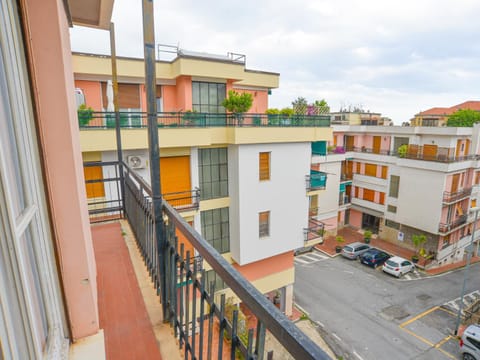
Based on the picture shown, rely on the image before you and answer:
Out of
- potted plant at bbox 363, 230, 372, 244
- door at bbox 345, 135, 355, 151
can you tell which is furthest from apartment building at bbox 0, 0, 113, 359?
door at bbox 345, 135, 355, 151

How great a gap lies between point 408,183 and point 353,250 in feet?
17.9

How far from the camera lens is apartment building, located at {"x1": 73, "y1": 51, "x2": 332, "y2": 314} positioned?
855 centimetres

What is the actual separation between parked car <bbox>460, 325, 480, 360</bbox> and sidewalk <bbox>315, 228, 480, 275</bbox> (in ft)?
21.4

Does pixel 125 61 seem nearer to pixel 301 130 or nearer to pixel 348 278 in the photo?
pixel 301 130

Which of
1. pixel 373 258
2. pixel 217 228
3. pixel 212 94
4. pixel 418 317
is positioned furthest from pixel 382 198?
pixel 212 94

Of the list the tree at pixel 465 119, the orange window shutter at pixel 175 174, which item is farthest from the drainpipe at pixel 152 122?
the tree at pixel 465 119

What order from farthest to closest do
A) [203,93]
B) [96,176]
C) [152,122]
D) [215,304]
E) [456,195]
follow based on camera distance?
1. [456,195]
2. [203,93]
3. [96,176]
4. [152,122]
5. [215,304]

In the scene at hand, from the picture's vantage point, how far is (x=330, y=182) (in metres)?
18.6

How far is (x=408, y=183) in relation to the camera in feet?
55.8

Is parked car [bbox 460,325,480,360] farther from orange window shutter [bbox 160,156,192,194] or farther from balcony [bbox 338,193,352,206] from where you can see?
balcony [bbox 338,193,352,206]

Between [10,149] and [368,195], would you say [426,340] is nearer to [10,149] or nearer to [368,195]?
[368,195]

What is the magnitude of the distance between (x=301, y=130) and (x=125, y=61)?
22.1 feet

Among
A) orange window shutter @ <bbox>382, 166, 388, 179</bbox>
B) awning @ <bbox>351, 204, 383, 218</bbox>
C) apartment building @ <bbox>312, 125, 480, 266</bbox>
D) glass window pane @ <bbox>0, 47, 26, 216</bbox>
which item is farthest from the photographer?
awning @ <bbox>351, 204, 383, 218</bbox>

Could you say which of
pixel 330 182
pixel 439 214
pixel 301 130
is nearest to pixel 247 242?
pixel 301 130
